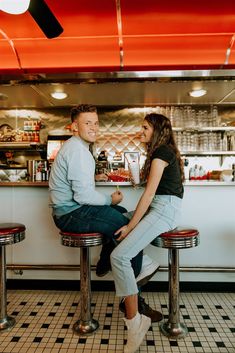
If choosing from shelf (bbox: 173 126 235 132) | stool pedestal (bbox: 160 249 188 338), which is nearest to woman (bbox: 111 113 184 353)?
stool pedestal (bbox: 160 249 188 338)

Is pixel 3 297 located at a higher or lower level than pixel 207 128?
lower

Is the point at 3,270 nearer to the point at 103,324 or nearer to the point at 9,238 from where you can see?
the point at 9,238

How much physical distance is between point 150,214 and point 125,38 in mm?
2860

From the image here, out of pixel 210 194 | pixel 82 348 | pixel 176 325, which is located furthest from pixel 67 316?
pixel 210 194

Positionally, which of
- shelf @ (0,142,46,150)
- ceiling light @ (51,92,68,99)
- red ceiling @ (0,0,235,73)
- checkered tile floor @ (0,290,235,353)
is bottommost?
checkered tile floor @ (0,290,235,353)

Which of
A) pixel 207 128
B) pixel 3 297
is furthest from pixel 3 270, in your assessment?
pixel 207 128

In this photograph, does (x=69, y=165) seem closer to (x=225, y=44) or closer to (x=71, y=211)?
(x=71, y=211)

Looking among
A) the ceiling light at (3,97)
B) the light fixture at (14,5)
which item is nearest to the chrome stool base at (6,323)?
the light fixture at (14,5)

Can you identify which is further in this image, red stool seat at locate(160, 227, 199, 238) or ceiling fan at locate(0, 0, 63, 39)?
ceiling fan at locate(0, 0, 63, 39)

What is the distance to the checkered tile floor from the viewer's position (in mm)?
2150

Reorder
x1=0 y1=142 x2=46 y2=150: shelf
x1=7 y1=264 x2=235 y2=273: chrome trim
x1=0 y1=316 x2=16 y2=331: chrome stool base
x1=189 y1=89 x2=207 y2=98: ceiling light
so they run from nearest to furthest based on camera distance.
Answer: x1=0 y1=316 x2=16 y2=331: chrome stool base
x1=7 y1=264 x2=235 y2=273: chrome trim
x1=189 y1=89 x2=207 y2=98: ceiling light
x1=0 y1=142 x2=46 y2=150: shelf

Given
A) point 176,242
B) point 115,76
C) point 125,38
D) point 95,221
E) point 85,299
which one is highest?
point 125,38

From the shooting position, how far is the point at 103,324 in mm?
2447

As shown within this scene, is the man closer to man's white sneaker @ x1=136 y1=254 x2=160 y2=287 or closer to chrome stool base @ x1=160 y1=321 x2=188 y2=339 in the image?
man's white sneaker @ x1=136 y1=254 x2=160 y2=287
